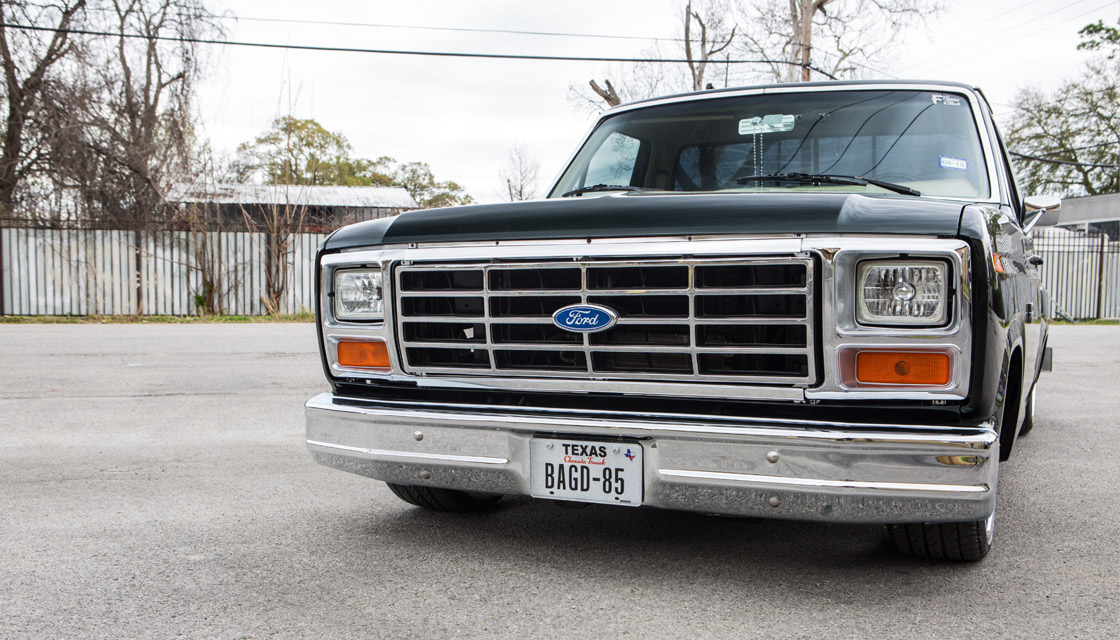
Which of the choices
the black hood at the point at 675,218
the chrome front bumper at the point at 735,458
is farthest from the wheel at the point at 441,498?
the black hood at the point at 675,218

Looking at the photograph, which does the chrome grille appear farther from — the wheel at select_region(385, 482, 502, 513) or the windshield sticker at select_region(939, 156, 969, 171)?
the windshield sticker at select_region(939, 156, 969, 171)

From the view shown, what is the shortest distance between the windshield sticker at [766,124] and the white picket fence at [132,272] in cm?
1491

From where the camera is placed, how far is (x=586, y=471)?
2988mm

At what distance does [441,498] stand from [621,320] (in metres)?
1.38

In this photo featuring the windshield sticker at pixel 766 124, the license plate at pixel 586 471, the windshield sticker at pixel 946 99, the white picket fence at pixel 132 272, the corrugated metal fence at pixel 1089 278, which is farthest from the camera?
the corrugated metal fence at pixel 1089 278

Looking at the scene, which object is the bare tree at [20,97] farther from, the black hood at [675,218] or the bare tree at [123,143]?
the black hood at [675,218]

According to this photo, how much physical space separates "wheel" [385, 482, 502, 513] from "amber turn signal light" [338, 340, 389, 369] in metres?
0.60

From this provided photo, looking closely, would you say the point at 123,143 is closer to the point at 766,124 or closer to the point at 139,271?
the point at 139,271

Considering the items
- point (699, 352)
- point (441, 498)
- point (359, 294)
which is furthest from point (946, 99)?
point (441, 498)

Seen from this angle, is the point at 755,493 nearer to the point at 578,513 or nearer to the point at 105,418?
the point at 578,513

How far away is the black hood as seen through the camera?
2.74m

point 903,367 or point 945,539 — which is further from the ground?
point 903,367

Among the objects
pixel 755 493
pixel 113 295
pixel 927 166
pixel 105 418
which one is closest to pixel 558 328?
pixel 755 493

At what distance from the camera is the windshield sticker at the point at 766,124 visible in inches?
172
